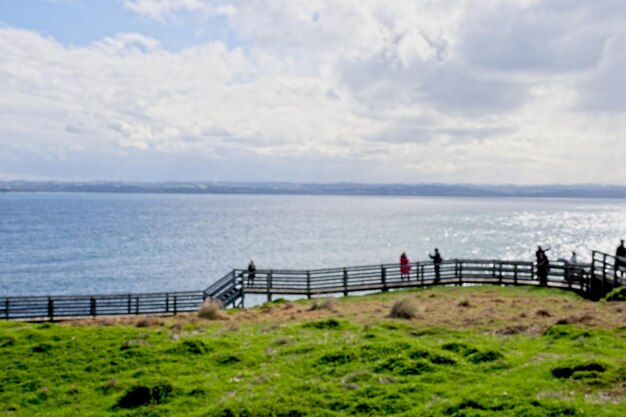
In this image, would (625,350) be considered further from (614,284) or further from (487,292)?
(487,292)

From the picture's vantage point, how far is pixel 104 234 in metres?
144

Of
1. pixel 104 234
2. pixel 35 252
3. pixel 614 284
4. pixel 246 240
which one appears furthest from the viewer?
pixel 104 234

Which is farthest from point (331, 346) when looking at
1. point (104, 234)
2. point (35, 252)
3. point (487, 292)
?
point (104, 234)

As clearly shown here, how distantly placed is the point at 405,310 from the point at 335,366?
8063 mm

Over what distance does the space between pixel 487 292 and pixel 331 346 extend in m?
16.5

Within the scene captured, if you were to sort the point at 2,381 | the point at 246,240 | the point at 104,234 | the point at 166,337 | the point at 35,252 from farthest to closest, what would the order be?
the point at 104,234 < the point at 246,240 < the point at 35,252 < the point at 166,337 < the point at 2,381

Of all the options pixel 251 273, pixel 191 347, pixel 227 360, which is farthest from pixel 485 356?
pixel 251 273

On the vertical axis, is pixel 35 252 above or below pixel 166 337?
below

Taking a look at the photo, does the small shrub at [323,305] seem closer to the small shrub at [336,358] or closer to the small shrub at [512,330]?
the small shrub at [512,330]

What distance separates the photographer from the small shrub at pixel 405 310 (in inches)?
985

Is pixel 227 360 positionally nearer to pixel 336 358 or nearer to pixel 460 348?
pixel 336 358

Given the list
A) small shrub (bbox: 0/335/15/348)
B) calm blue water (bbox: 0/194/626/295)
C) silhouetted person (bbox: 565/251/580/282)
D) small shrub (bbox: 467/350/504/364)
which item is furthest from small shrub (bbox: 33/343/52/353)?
calm blue water (bbox: 0/194/626/295)

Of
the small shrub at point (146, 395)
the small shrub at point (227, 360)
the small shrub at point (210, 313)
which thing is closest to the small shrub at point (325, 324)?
the small shrub at point (227, 360)

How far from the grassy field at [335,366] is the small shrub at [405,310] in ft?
0.33
